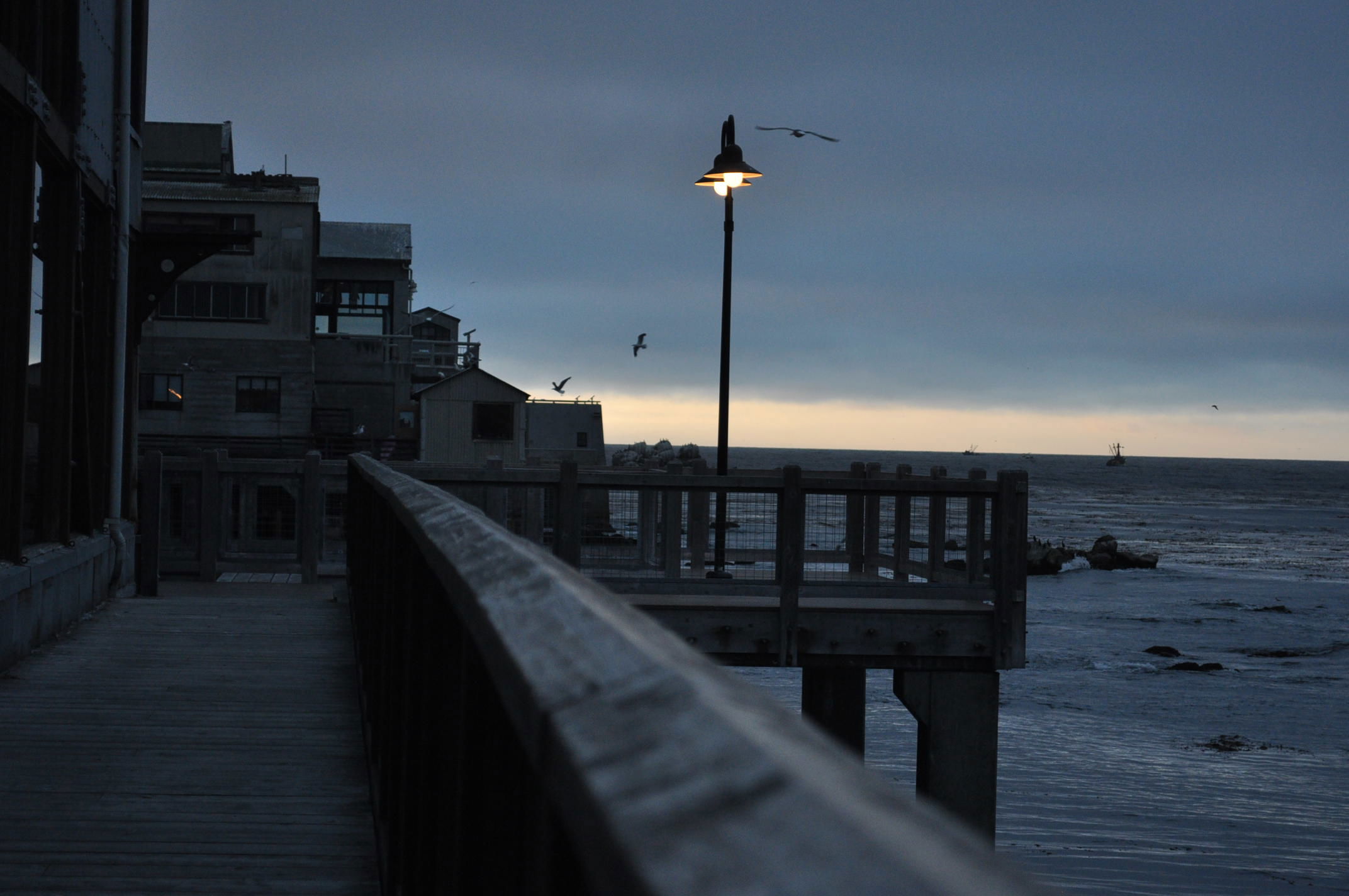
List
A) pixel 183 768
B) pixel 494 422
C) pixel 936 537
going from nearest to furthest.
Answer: pixel 183 768
pixel 936 537
pixel 494 422

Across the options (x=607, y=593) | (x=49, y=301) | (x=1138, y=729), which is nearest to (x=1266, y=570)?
(x=1138, y=729)

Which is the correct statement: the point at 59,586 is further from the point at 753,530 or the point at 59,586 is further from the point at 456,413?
the point at 456,413

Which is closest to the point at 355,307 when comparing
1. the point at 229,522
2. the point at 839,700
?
the point at 229,522

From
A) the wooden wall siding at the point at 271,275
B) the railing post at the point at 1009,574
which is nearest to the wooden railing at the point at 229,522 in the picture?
the railing post at the point at 1009,574

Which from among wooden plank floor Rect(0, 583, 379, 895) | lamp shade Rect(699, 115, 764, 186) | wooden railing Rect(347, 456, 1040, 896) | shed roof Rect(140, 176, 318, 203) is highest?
shed roof Rect(140, 176, 318, 203)

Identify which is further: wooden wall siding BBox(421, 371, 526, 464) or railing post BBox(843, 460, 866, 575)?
wooden wall siding BBox(421, 371, 526, 464)

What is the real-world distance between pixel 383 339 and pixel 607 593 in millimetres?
52269

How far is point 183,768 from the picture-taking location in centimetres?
600

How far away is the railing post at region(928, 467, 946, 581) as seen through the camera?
12.9 meters

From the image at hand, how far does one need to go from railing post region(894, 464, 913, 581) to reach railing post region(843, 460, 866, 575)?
56 centimetres

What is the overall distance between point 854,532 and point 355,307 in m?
45.4

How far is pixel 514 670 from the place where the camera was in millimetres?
1221

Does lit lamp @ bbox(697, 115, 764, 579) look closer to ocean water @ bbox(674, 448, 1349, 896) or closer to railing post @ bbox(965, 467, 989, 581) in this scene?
railing post @ bbox(965, 467, 989, 581)

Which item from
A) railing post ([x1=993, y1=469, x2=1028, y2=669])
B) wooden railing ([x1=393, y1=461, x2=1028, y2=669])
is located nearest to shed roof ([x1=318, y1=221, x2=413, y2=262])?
wooden railing ([x1=393, y1=461, x2=1028, y2=669])
